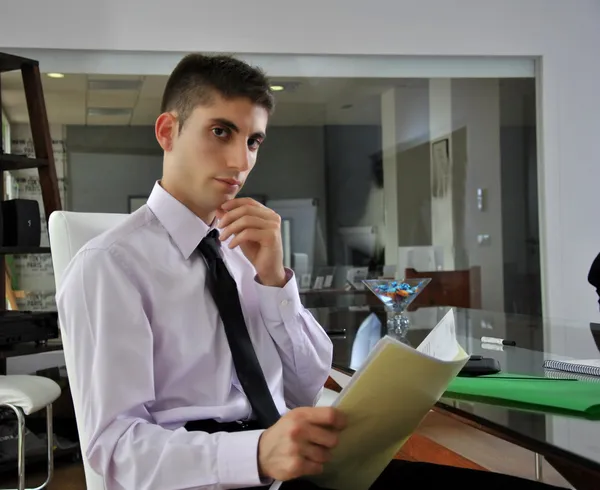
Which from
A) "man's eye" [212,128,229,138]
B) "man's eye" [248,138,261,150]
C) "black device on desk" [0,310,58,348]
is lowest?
"black device on desk" [0,310,58,348]

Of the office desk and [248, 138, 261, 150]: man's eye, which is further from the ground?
[248, 138, 261, 150]: man's eye

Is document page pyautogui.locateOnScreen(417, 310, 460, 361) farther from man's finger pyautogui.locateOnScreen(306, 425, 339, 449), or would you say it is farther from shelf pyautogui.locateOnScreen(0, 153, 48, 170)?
shelf pyautogui.locateOnScreen(0, 153, 48, 170)

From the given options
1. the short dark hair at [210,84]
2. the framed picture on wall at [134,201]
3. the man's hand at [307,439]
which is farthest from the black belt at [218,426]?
the framed picture on wall at [134,201]

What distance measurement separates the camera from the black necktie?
110cm

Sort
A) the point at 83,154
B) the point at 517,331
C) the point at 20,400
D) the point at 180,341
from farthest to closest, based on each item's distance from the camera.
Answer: the point at 83,154
the point at 20,400
the point at 517,331
the point at 180,341

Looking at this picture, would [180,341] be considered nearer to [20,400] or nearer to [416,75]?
[20,400]

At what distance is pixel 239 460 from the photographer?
884 millimetres

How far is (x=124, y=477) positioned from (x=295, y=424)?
0.94ft

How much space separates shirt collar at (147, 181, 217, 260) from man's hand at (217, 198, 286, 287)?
5cm

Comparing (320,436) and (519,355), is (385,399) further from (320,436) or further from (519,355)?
(519,355)

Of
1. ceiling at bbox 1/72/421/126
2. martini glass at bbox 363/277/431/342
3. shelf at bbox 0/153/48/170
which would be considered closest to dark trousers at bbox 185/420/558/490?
martini glass at bbox 363/277/431/342

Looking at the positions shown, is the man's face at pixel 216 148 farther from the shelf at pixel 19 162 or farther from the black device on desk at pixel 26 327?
the shelf at pixel 19 162

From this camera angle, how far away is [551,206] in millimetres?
4258

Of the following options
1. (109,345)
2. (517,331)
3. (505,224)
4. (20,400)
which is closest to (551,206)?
(505,224)
